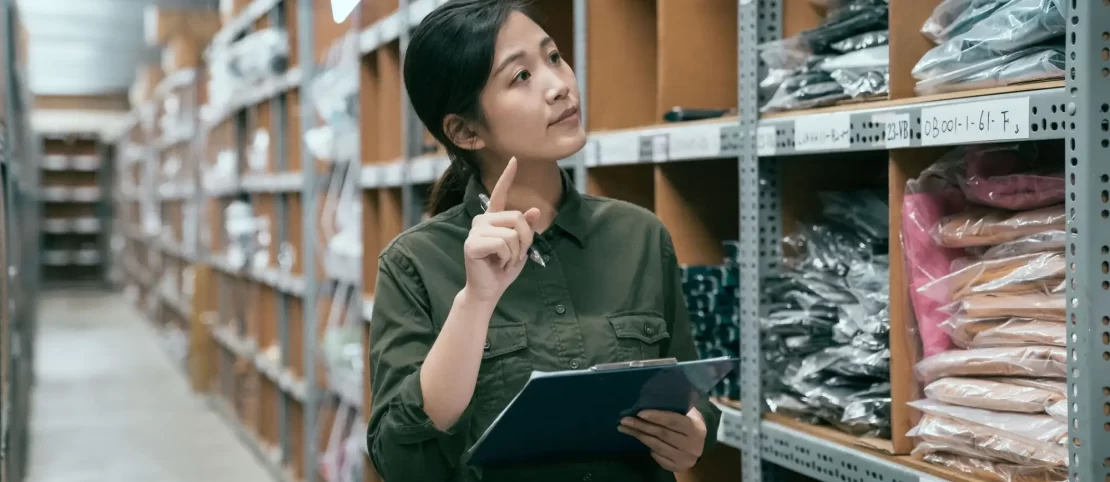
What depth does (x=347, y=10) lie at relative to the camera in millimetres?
1736

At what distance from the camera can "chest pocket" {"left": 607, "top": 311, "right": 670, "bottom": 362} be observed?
1.53m

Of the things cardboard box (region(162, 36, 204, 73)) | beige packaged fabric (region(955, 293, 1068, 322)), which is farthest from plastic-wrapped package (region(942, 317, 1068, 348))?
cardboard box (region(162, 36, 204, 73))

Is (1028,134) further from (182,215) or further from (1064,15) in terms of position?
(182,215)

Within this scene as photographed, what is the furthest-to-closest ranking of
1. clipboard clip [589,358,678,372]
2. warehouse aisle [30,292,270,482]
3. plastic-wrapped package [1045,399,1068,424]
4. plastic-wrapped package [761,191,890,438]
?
warehouse aisle [30,292,270,482] < plastic-wrapped package [761,191,890,438] < plastic-wrapped package [1045,399,1068,424] < clipboard clip [589,358,678,372]

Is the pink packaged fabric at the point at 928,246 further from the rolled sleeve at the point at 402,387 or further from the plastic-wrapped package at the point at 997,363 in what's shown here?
the rolled sleeve at the point at 402,387

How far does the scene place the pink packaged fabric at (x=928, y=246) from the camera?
176 centimetres

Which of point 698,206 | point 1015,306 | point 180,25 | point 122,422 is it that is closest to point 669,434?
point 1015,306

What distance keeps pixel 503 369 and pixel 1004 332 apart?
0.78 metres

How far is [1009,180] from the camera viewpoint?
167cm

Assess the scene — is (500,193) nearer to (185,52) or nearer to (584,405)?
(584,405)

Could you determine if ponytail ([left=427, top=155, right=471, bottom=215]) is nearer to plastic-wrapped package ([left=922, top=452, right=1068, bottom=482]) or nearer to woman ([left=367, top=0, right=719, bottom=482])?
woman ([left=367, top=0, right=719, bottom=482])

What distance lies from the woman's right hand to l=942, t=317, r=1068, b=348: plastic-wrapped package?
0.77 metres

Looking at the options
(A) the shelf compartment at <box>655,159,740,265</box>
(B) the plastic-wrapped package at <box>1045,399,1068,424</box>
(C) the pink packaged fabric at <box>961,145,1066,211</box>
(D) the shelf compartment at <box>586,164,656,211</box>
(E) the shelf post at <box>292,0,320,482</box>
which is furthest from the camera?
(E) the shelf post at <box>292,0,320,482</box>

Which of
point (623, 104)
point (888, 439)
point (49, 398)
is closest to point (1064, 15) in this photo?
point (888, 439)
